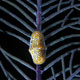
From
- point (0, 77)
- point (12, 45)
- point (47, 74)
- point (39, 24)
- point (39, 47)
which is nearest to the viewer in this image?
point (39, 47)

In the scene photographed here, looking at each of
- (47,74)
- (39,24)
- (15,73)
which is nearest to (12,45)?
(15,73)

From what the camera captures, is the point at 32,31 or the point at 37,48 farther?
the point at 32,31

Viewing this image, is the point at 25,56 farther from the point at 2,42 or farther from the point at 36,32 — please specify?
the point at 36,32

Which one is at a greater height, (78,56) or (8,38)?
(8,38)

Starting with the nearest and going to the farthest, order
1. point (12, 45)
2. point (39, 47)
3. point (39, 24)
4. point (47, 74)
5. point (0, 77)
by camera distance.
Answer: point (39, 47) < point (39, 24) < point (0, 77) < point (12, 45) < point (47, 74)

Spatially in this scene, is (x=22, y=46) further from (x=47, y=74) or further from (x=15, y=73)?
(x=47, y=74)

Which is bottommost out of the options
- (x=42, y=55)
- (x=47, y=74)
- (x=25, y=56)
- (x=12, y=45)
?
(x=47, y=74)

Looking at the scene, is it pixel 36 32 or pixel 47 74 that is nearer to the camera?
pixel 36 32
